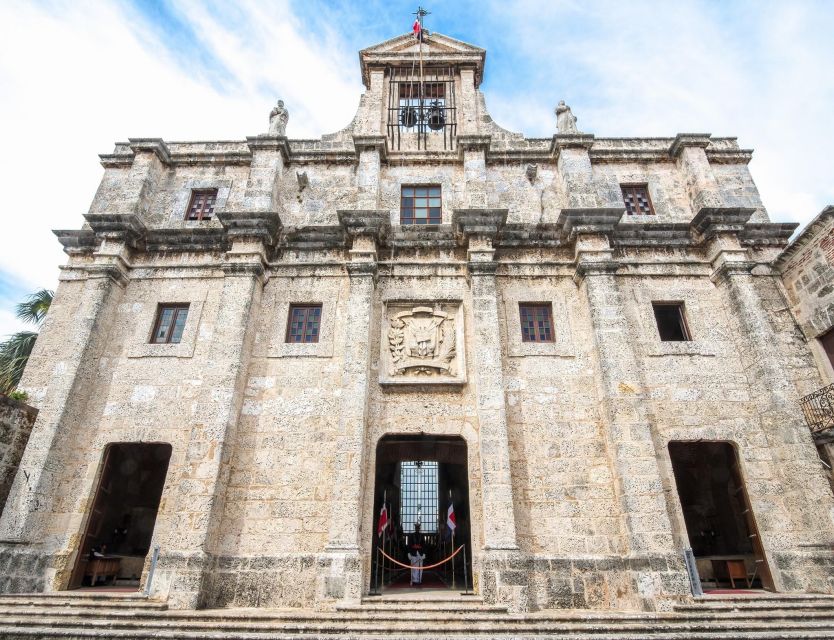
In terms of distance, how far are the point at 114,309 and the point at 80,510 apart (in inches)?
183

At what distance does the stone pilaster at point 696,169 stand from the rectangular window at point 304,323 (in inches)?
393

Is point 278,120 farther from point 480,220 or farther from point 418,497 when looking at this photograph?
point 418,497

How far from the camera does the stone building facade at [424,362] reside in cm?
930

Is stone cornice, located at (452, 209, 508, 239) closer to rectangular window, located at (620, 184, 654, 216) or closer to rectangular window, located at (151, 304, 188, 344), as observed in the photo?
rectangular window, located at (620, 184, 654, 216)

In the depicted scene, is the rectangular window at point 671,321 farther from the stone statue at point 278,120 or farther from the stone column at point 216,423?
the stone statue at point 278,120

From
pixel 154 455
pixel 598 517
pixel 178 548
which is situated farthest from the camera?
pixel 154 455

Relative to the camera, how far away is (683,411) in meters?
10.6

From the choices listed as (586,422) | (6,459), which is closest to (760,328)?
(586,422)

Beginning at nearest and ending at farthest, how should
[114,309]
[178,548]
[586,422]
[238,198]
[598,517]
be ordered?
1. [178,548]
2. [598,517]
3. [586,422]
4. [114,309]
5. [238,198]

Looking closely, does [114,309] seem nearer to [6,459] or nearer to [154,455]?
[6,459]

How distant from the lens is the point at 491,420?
1009cm

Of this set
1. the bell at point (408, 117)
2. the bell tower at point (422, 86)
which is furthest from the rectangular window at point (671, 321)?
the bell at point (408, 117)

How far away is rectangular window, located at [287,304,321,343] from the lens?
456 inches

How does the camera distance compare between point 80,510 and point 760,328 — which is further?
point 760,328
